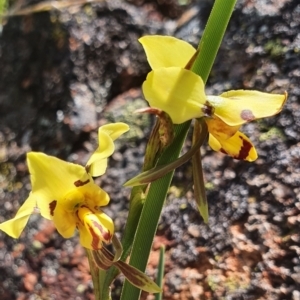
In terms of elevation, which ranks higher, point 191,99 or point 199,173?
point 191,99

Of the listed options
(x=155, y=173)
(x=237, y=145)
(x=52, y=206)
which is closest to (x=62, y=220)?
(x=52, y=206)

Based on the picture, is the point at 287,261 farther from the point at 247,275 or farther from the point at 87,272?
A: the point at 87,272

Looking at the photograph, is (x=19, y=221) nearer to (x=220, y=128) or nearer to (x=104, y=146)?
(x=104, y=146)

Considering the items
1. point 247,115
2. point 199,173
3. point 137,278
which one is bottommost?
point 137,278

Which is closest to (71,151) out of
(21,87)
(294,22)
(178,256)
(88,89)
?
(88,89)

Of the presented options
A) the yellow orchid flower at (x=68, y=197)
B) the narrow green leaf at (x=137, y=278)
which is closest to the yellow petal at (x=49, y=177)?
the yellow orchid flower at (x=68, y=197)

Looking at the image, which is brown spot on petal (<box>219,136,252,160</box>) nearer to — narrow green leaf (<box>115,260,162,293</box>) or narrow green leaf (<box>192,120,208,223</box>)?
narrow green leaf (<box>192,120,208,223</box>)
